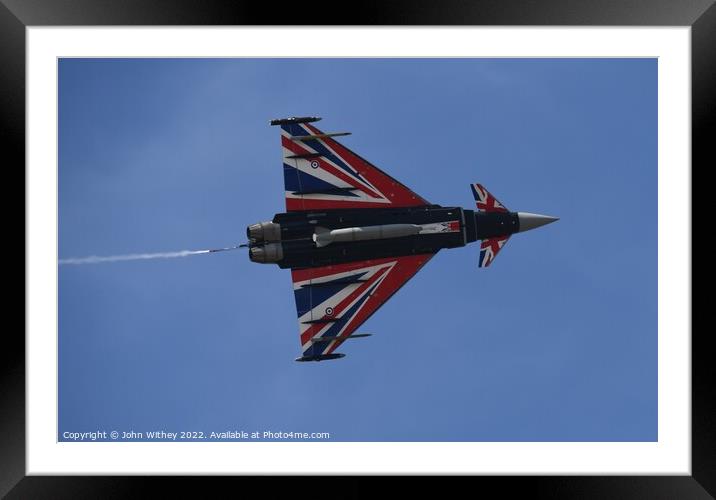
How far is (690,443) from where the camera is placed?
21.7 meters

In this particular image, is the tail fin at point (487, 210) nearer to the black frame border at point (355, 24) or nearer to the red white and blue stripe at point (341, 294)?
the red white and blue stripe at point (341, 294)

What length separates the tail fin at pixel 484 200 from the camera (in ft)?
94.5

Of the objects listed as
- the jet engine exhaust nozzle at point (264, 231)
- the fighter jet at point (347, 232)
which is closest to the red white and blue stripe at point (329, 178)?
the fighter jet at point (347, 232)

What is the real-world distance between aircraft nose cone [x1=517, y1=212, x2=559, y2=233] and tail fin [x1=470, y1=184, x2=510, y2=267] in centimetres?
86

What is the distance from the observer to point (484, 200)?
28.9m

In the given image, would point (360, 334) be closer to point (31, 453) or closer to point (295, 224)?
point (295, 224)

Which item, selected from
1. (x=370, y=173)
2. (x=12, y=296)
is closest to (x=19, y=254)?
(x=12, y=296)

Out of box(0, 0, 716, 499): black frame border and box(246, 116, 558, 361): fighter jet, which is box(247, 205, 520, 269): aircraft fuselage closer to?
box(246, 116, 558, 361): fighter jet

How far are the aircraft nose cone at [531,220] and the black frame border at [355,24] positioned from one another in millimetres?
8575

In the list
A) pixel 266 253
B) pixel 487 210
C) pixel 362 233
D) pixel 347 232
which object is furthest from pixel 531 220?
pixel 266 253

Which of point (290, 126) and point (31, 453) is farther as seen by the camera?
point (290, 126)

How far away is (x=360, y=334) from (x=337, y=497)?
781 cm

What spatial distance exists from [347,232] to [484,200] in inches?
214

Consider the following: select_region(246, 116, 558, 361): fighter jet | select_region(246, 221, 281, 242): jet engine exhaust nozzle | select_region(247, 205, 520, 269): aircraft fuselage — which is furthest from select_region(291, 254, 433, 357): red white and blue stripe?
select_region(246, 221, 281, 242): jet engine exhaust nozzle
